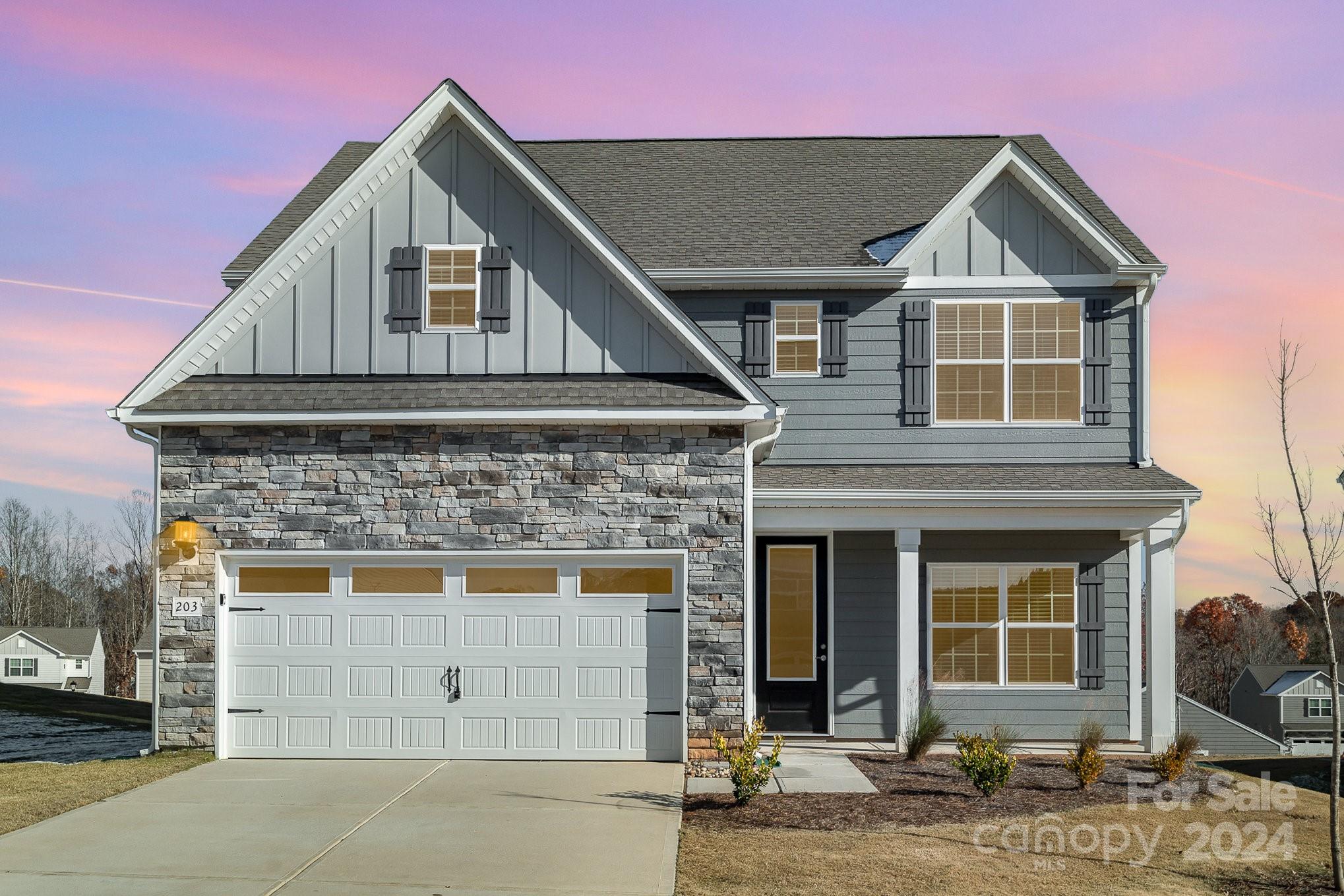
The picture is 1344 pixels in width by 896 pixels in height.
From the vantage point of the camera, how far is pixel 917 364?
14.6 m

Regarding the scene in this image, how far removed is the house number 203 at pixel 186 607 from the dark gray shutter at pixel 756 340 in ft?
22.9

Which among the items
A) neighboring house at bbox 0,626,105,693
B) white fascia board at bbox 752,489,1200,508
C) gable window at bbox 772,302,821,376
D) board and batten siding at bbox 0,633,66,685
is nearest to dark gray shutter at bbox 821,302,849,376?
Answer: gable window at bbox 772,302,821,376

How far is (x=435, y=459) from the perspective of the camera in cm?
1192

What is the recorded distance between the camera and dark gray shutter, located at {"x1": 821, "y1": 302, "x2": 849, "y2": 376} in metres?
14.7

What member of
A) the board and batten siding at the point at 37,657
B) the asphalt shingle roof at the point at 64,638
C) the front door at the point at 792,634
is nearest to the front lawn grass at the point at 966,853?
the front door at the point at 792,634

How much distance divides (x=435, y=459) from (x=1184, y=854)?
25.2 ft

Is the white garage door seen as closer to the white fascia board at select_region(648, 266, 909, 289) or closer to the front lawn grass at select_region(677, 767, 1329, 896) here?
the front lawn grass at select_region(677, 767, 1329, 896)

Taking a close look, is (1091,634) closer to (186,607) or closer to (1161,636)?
(1161,636)

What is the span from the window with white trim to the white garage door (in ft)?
13.9

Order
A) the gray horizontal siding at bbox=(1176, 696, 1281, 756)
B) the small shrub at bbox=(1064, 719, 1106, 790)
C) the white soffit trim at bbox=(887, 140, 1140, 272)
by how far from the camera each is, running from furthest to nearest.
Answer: the gray horizontal siding at bbox=(1176, 696, 1281, 756), the white soffit trim at bbox=(887, 140, 1140, 272), the small shrub at bbox=(1064, 719, 1106, 790)

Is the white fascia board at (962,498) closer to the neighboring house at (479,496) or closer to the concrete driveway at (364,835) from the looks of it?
the neighboring house at (479,496)

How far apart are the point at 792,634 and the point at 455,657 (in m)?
4.56

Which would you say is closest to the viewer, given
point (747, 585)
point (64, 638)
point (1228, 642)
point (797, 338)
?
point (747, 585)

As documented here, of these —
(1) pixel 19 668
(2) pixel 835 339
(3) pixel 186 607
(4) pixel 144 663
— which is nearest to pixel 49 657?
(1) pixel 19 668
